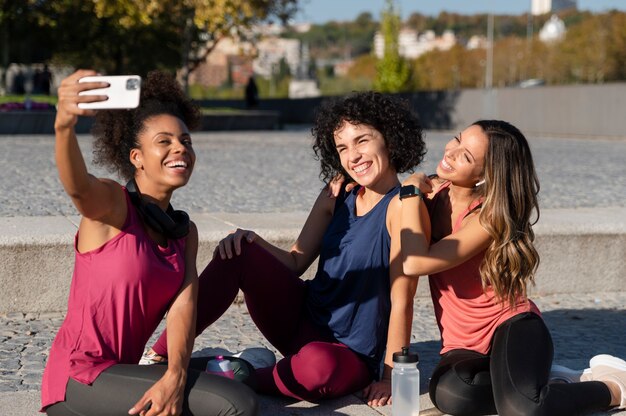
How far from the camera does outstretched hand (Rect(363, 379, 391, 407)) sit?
14.3 feet

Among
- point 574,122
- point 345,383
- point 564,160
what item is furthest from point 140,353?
point 574,122

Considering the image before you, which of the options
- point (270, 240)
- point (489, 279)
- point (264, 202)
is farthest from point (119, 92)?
point (264, 202)

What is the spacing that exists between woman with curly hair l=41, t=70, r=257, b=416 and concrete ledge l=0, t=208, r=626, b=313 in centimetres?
216

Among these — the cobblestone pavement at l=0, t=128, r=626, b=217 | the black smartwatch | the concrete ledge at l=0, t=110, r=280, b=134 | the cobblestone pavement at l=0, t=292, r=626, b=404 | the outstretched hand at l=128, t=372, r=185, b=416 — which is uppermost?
the black smartwatch

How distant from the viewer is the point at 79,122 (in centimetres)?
2278

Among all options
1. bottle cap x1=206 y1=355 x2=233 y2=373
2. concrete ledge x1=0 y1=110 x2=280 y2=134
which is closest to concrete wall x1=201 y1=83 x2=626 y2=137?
concrete ledge x1=0 y1=110 x2=280 y2=134

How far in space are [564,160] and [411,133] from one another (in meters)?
12.5

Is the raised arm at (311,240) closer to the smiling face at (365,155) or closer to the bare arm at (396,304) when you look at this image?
the smiling face at (365,155)

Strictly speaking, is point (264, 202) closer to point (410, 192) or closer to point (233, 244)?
point (233, 244)

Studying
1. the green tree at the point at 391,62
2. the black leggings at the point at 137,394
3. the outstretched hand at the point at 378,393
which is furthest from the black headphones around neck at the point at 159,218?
the green tree at the point at 391,62

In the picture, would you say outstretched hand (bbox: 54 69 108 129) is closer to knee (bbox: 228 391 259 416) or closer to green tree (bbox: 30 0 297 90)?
knee (bbox: 228 391 259 416)

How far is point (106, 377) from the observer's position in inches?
146

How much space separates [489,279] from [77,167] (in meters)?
1.73

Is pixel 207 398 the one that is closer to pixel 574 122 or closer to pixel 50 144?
pixel 50 144
